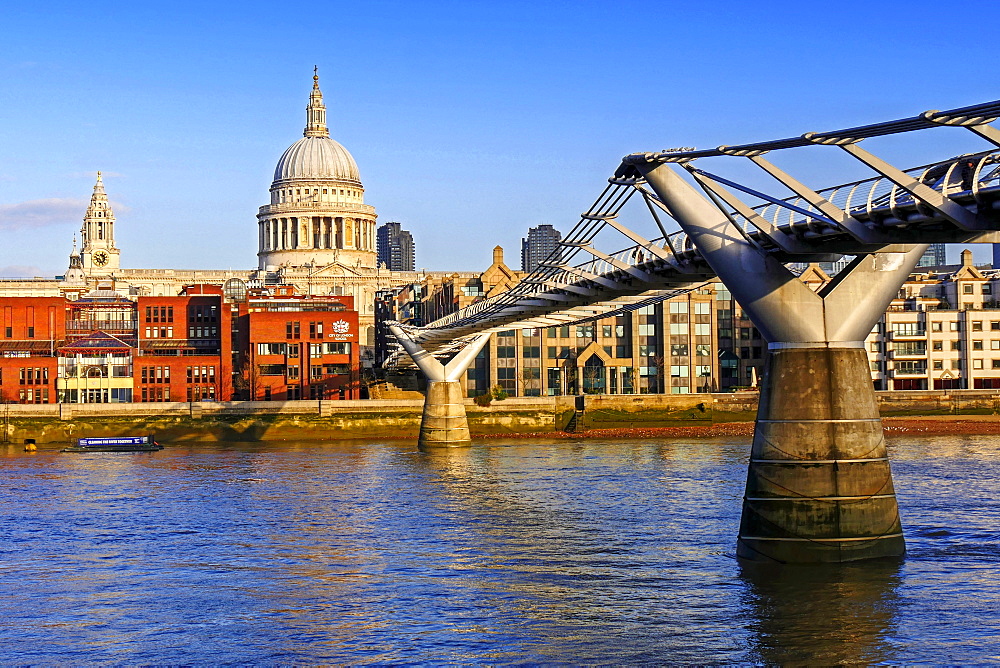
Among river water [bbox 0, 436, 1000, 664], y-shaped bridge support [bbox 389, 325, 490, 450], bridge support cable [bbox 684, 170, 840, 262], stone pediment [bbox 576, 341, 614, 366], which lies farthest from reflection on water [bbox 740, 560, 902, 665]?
stone pediment [bbox 576, 341, 614, 366]

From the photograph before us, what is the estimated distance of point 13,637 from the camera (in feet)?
94.6

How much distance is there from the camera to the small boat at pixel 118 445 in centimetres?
Result: 8469

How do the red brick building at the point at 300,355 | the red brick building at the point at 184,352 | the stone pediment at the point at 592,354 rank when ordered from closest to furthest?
1. the red brick building at the point at 184,352
2. the red brick building at the point at 300,355
3. the stone pediment at the point at 592,354

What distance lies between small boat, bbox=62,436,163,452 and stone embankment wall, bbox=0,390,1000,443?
7.16 meters

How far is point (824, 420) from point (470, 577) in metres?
9.44

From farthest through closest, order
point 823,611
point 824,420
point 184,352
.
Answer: point 184,352 → point 824,420 → point 823,611

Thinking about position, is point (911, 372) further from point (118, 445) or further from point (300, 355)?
point (118, 445)

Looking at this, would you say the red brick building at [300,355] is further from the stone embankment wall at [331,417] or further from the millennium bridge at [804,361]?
the millennium bridge at [804,361]

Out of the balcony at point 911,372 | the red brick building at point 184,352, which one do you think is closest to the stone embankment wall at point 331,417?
the balcony at point 911,372

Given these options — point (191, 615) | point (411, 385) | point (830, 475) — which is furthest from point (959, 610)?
point (411, 385)

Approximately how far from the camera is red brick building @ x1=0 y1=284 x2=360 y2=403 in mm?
108938

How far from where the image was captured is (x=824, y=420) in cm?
3362

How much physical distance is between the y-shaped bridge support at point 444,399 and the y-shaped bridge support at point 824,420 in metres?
49.7

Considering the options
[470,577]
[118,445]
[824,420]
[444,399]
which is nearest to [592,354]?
[444,399]
